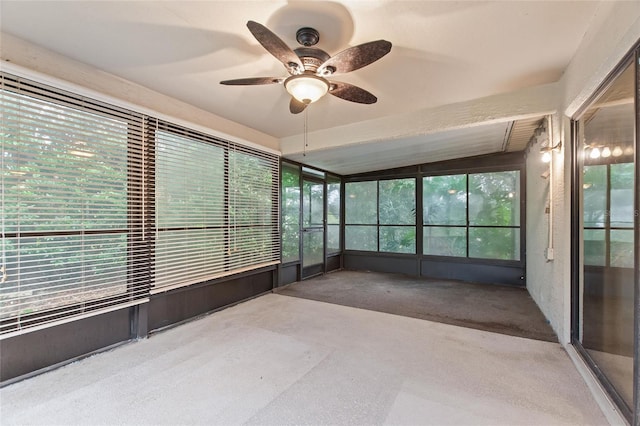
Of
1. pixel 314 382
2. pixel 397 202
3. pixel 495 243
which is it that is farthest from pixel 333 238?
pixel 314 382

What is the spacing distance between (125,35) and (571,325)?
14.1ft

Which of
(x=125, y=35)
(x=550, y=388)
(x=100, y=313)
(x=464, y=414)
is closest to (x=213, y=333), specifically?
(x=100, y=313)

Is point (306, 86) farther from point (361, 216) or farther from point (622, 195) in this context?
point (361, 216)

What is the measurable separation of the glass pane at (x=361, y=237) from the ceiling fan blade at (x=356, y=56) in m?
4.74

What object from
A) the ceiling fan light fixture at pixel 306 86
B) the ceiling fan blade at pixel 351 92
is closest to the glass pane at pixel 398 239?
the ceiling fan blade at pixel 351 92

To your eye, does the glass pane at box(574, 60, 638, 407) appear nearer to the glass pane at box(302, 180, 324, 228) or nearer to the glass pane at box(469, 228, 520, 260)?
the glass pane at box(469, 228, 520, 260)

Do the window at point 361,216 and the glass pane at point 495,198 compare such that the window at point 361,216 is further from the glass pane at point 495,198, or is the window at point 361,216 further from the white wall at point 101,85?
the white wall at point 101,85

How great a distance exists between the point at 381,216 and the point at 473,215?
181 cm

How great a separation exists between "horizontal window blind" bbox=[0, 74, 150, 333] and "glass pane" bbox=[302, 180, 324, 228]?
3073 mm

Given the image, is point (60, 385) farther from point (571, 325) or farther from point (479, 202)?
point (479, 202)

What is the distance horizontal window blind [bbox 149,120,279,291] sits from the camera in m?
2.93

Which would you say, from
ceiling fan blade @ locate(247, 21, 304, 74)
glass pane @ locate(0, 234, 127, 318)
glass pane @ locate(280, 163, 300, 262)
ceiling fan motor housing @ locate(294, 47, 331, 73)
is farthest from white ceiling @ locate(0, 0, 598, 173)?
glass pane @ locate(280, 163, 300, 262)

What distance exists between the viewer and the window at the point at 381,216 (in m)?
5.96

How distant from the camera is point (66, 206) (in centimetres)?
221
